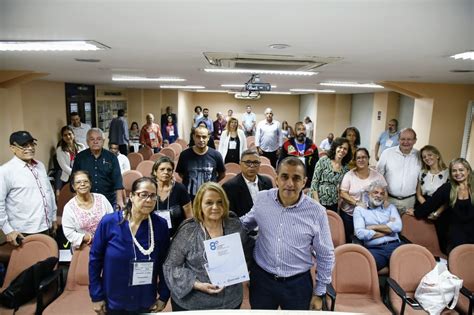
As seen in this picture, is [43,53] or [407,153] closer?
[43,53]

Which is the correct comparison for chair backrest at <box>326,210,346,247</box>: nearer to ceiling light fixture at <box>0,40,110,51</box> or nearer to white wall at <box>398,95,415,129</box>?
ceiling light fixture at <box>0,40,110,51</box>

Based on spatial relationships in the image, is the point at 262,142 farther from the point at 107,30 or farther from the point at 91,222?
the point at 107,30

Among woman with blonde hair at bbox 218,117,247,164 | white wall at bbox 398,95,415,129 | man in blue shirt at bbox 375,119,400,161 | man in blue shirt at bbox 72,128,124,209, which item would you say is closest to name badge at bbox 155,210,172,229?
man in blue shirt at bbox 72,128,124,209

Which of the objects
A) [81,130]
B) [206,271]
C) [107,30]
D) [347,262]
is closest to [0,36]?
[107,30]

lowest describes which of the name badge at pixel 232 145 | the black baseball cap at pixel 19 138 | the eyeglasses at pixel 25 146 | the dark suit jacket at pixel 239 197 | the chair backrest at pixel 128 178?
the chair backrest at pixel 128 178

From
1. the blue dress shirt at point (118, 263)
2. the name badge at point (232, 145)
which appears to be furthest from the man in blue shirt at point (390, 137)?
the blue dress shirt at point (118, 263)

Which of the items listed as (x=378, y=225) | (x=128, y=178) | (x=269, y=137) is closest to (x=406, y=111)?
(x=269, y=137)

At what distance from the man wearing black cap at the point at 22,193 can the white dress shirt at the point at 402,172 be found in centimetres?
397

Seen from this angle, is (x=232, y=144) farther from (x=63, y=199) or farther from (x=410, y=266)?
(x=410, y=266)

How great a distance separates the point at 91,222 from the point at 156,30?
183 centimetres

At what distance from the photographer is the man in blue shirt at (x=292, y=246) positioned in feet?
7.06

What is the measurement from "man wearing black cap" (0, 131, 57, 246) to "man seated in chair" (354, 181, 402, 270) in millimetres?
3233

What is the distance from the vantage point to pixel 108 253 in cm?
202

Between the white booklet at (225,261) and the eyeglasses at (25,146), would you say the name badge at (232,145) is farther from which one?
the white booklet at (225,261)
